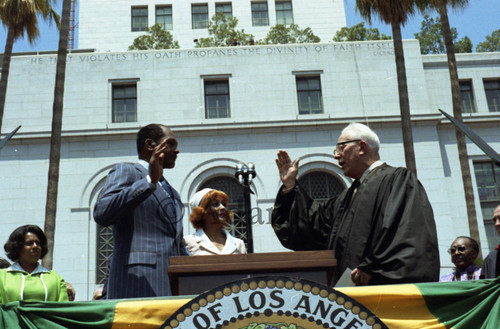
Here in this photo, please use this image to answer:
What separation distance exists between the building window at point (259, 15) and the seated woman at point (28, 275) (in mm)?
42555

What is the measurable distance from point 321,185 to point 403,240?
18.5 metres

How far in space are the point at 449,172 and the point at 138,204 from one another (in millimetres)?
20410

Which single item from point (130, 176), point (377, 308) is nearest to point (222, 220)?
point (130, 176)

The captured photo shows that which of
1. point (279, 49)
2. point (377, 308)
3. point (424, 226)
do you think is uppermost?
point (279, 49)

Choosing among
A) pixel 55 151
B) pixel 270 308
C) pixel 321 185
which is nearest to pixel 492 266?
pixel 270 308

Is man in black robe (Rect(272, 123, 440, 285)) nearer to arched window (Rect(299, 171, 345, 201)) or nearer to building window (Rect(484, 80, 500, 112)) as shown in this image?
arched window (Rect(299, 171, 345, 201))

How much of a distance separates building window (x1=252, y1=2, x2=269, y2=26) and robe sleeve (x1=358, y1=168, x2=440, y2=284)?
43.7m

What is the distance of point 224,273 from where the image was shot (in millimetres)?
3303

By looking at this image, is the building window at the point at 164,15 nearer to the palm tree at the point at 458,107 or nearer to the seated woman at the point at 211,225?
the palm tree at the point at 458,107

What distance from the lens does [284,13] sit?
4719cm

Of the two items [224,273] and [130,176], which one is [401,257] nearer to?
[224,273]

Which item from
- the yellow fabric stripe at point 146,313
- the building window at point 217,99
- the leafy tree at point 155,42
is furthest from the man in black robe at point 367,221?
the leafy tree at point 155,42

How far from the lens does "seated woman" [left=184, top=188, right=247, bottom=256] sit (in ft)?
19.2

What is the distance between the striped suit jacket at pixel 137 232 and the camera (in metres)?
3.98
